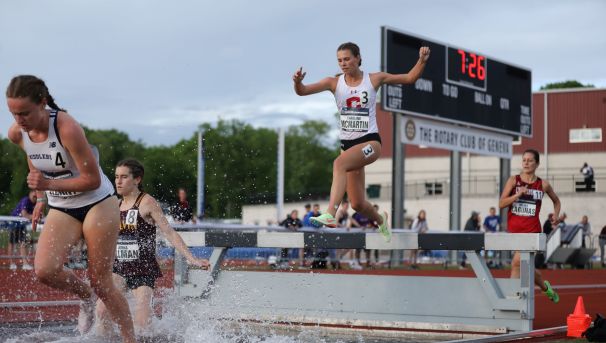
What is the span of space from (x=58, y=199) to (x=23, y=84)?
0.81m

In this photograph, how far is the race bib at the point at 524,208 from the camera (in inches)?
462

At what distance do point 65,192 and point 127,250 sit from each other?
2208 millimetres

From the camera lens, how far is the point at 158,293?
46.9 ft

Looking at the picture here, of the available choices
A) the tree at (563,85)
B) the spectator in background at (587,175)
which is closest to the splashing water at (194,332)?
the spectator in background at (587,175)

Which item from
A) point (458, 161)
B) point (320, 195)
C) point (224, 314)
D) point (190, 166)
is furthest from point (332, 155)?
point (224, 314)

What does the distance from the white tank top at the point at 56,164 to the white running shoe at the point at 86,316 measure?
2234 millimetres

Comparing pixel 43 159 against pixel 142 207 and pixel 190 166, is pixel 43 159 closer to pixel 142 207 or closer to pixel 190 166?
pixel 142 207

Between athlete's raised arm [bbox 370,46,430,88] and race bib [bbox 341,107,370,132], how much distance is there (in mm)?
328

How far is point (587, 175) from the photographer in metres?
53.2

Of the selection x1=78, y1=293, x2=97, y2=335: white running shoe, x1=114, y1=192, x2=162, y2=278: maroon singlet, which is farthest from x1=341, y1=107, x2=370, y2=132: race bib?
x1=78, y1=293, x2=97, y2=335: white running shoe

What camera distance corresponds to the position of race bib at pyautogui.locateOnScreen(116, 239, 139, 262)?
8484 millimetres

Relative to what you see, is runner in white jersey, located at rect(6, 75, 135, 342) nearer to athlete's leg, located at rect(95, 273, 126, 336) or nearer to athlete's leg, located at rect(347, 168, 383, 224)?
athlete's leg, located at rect(95, 273, 126, 336)

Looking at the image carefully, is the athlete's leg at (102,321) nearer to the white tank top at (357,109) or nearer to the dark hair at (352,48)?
the white tank top at (357,109)

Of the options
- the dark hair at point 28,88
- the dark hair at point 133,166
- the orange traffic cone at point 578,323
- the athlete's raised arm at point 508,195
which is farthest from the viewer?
the athlete's raised arm at point 508,195
